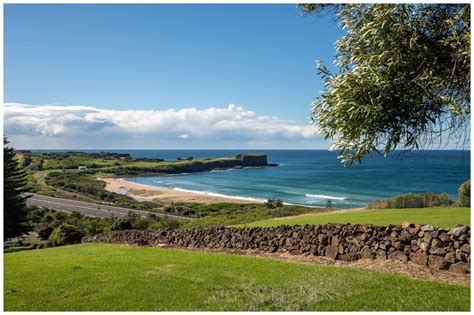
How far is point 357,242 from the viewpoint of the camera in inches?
419

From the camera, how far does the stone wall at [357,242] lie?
9.05 meters

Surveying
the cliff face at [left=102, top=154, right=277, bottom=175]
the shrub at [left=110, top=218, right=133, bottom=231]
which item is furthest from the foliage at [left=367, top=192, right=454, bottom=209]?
the cliff face at [left=102, top=154, right=277, bottom=175]

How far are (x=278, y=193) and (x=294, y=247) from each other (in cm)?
6100

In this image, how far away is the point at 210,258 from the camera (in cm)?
1152

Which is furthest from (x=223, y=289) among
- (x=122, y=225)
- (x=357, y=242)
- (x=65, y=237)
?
(x=122, y=225)

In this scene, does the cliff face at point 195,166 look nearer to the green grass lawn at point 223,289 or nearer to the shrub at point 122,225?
the shrub at point 122,225

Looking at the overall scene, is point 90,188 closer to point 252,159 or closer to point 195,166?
point 195,166

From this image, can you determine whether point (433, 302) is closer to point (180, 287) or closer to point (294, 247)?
point (180, 287)

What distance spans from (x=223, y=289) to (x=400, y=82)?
4617 mm

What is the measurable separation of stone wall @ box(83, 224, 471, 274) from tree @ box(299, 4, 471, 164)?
296 centimetres

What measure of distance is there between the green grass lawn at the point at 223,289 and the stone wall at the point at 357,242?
130 centimetres

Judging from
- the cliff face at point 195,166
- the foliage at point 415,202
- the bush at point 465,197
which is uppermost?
the bush at point 465,197

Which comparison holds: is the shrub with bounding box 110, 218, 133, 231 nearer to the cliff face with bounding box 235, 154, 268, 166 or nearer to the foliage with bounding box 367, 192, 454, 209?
the foliage with bounding box 367, 192, 454, 209

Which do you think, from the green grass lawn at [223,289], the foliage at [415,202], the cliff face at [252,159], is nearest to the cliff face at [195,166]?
the cliff face at [252,159]
